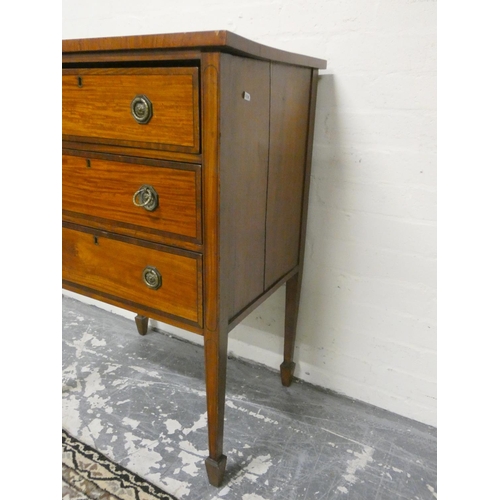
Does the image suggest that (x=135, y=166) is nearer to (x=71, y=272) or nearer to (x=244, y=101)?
(x=244, y=101)

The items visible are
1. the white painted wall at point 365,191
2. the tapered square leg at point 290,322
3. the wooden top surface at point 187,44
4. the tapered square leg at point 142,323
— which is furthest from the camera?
the tapered square leg at point 142,323

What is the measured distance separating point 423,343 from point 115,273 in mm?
851

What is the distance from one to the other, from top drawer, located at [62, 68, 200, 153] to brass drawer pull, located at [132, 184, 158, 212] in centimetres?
9

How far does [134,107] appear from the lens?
94 centimetres

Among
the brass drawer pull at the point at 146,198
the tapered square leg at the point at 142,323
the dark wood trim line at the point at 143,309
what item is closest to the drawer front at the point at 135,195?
the brass drawer pull at the point at 146,198

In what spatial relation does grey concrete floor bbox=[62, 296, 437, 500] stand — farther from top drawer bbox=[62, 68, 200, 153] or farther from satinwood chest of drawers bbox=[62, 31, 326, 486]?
top drawer bbox=[62, 68, 200, 153]

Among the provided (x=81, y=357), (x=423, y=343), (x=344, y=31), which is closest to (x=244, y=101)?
(x=344, y=31)

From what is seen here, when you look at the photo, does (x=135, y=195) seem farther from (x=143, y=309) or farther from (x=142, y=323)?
(x=142, y=323)

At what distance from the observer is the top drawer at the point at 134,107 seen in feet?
2.87

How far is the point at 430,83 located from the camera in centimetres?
111

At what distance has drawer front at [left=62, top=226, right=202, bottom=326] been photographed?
3.24 ft

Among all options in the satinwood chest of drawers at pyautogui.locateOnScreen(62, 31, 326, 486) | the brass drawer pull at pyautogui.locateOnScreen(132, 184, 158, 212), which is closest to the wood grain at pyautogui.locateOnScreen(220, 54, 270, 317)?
the satinwood chest of drawers at pyautogui.locateOnScreen(62, 31, 326, 486)

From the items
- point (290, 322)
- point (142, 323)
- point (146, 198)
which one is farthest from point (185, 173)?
point (142, 323)

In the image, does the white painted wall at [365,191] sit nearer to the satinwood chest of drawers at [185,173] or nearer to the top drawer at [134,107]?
the satinwood chest of drawers at [185,173]
